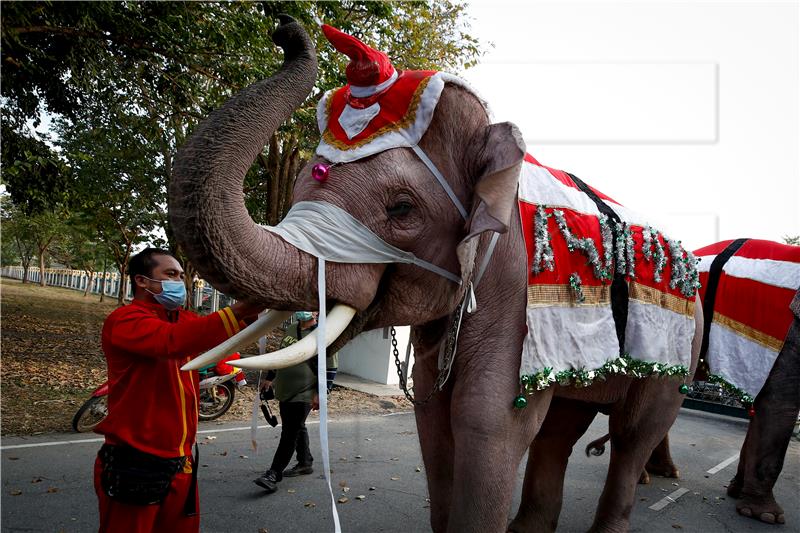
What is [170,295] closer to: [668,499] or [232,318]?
[232,318]

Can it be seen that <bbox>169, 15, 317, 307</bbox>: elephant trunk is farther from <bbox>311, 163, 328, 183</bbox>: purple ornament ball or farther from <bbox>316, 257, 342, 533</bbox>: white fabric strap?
<bbox>311, 163, 328, 183</bbox>: purple ornament ball

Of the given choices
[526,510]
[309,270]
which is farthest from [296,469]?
[309,270]

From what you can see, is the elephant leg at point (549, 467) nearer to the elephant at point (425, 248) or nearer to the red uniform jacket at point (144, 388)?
the elephant at point (425, 248)

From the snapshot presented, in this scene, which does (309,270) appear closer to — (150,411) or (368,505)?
(150,411)

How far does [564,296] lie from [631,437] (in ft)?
3.89

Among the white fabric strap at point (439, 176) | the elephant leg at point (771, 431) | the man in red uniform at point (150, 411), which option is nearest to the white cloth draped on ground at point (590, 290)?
the white fabric strap at point (439, 176)

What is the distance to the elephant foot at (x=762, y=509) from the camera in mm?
4605

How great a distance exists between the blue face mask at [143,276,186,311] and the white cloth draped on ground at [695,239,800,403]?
11.8ft

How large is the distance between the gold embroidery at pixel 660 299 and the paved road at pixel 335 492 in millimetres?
2108

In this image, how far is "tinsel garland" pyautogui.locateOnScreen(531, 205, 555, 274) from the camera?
235cm

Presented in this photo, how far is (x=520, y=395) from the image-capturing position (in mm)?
2215

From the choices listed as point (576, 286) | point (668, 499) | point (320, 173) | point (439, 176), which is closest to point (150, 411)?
point (320, 173)

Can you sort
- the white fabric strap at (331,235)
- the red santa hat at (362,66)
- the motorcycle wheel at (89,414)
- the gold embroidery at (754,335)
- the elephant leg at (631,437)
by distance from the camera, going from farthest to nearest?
the motorcycle wheel at (89,414), the gold embroidery at (754,335), the elephant leg at (631,437), the red santa hat at (362,66), the white fabric strap at (331,235)

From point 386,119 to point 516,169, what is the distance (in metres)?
0.48
